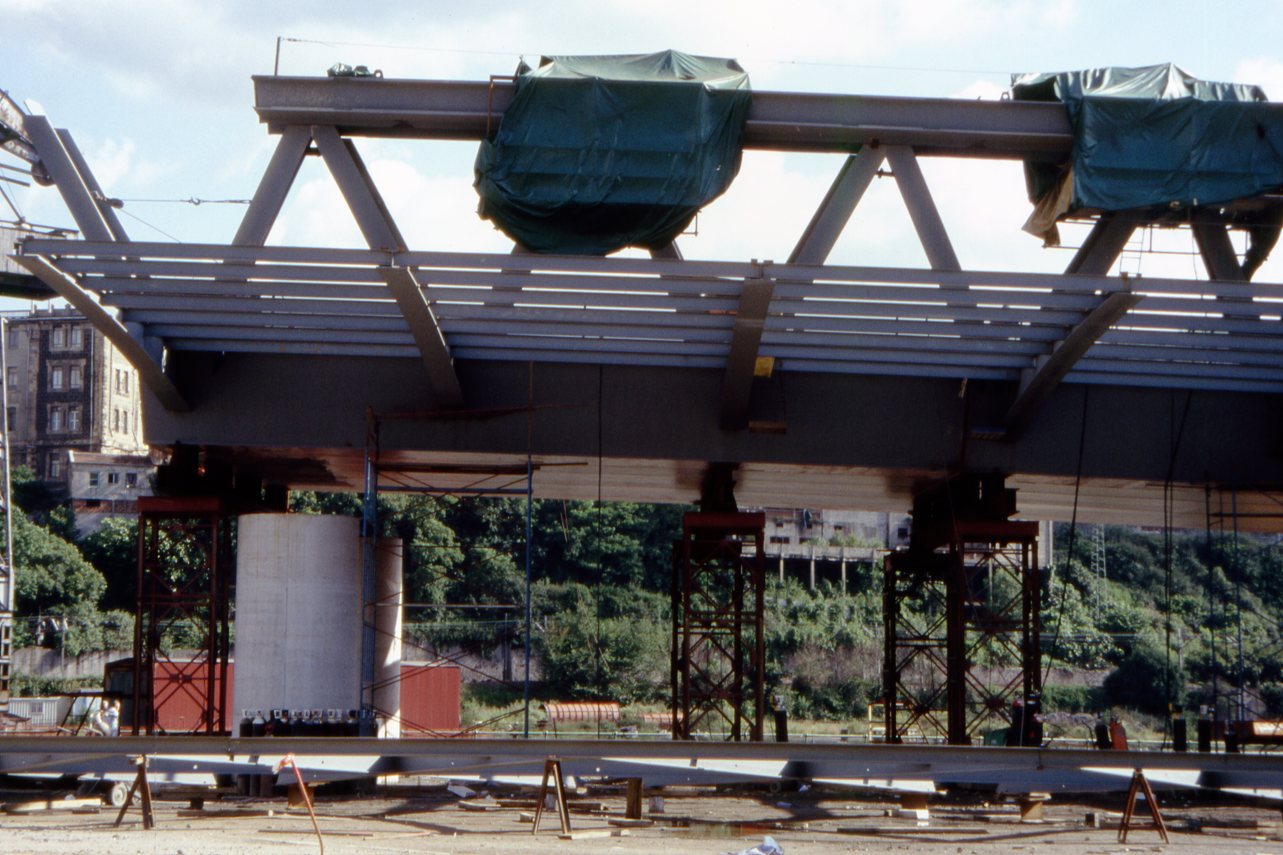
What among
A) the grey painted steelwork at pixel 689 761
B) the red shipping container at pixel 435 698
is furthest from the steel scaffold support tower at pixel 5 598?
the grey painted steelwork at pixel 689 761

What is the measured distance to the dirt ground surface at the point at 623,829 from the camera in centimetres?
1507

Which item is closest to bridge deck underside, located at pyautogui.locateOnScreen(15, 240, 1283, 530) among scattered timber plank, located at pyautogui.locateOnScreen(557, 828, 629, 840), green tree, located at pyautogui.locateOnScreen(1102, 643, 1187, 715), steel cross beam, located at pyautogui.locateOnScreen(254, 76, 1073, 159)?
steel cross beam, located at pyautogui.locateOnScreen(254, 76, 1073, 159)

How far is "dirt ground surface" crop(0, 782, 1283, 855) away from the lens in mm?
15070

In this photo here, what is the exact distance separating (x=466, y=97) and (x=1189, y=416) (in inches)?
618

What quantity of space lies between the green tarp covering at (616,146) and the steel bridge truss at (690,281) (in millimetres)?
630

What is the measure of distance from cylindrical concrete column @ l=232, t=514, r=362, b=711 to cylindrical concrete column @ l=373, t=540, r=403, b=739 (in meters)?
1.52

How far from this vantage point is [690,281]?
23016 mm

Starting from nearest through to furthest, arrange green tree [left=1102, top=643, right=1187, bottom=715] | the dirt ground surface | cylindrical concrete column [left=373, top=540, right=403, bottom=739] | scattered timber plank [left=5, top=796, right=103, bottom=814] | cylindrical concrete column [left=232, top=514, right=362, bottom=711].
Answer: the dirt ground surface → scattered timber plank [left=5, top=796, right=103, bottom=814] → cylindrical concrete column [left=232, top=514, right=362, bottom=711] → cylindrical concrete column [left=373, top=540, right=403, bottom=739] → green tree [left=1102, top=643, right=1187, bottom=715]

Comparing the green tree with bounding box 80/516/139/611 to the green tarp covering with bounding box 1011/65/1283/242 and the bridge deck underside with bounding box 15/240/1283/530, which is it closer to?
the bridge deck underside with bounding box 15/240/1283/530

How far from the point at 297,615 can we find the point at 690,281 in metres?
10.3

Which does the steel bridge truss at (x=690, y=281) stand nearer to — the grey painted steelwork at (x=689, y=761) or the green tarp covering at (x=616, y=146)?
the green tarp covering at (x=616, y=146)

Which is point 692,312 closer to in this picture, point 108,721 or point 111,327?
point 111,327

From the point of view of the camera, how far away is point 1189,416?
28.4m

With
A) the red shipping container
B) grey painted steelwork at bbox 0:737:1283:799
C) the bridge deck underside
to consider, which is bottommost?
the red shipping container
